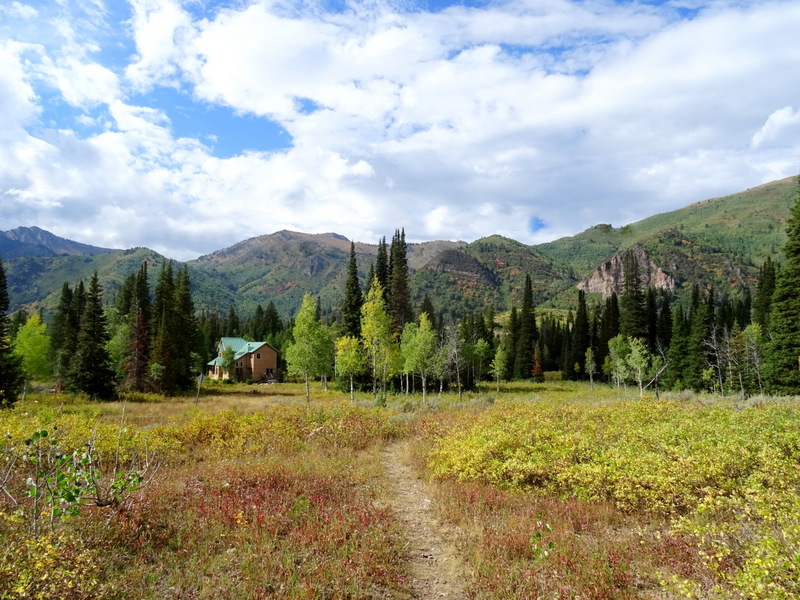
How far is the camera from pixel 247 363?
78.4 m

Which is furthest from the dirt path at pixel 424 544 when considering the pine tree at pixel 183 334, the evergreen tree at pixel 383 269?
the pine tree at pixel 183 334

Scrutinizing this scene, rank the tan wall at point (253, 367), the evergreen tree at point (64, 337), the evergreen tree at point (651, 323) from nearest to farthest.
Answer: the evergreen tree at point (64, 337), the evergreen tree at point (651, 323), the tan wall at point (253, 367)

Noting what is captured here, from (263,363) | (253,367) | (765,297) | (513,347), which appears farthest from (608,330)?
(253,367)

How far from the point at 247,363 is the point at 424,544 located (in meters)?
77.1

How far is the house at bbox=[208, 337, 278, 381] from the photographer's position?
76350mm

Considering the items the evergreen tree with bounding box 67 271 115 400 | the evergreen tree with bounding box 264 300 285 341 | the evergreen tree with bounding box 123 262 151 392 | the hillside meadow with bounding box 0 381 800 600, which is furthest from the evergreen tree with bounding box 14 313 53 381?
the evergreen tree with bounding box 264 300 285 341

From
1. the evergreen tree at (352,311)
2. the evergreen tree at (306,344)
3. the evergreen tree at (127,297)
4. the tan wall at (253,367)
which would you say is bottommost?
the tan wall at (253,367)

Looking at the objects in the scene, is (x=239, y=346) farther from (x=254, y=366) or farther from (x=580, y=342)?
(x=580, y=342)

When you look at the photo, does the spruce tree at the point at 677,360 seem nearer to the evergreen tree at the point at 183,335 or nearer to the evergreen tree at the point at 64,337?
the evergreen tree at the point at 183,335

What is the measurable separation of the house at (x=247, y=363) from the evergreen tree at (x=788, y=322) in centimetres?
7221

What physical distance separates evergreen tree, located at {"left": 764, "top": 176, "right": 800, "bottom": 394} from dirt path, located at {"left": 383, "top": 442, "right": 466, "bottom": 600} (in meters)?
35.7

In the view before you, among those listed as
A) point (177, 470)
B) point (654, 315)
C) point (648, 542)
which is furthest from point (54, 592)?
point (654, 315)

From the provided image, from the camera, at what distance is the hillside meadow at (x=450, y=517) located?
5.29 meters

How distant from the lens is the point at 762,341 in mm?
45625
